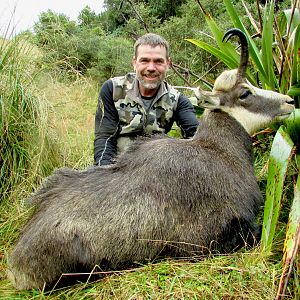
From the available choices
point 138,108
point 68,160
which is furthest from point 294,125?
point 68,160

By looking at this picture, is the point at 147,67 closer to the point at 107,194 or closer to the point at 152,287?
the point at 107,194

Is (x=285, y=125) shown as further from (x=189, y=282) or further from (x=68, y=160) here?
(x=68, y=160)

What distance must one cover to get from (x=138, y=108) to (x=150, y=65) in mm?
546

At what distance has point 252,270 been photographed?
3311mm

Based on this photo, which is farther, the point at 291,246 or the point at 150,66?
the point at 150,66

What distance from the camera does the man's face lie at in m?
5.12

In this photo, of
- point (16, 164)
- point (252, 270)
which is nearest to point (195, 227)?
point (252, 270)

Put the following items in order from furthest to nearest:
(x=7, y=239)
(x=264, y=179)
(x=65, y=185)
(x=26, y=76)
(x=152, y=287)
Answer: (x=26, y=76) → (x=264, y=179) → (x=7, y=239) → (x=65, y=185) → (x=152, y=287)

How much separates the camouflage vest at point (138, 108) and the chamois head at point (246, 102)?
118 cm

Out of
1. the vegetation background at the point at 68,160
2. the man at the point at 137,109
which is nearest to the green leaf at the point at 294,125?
the vegetation background at the point at 68,160

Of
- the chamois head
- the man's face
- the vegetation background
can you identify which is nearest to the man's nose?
the man's face

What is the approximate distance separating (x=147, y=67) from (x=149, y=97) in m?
0.43

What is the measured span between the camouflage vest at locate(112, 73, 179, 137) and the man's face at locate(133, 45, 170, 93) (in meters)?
0.20

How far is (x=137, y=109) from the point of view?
5.39 m
